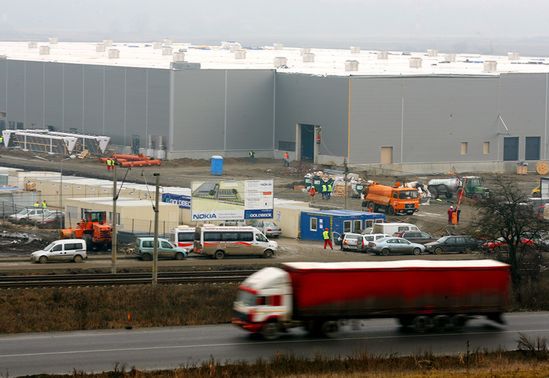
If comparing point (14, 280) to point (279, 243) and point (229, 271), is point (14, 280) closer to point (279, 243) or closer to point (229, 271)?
point (229, 271)

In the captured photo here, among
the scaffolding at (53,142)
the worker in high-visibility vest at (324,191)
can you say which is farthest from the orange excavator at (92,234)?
the scaffolding at (53,142)

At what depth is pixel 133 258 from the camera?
40.4 m

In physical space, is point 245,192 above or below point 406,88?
below

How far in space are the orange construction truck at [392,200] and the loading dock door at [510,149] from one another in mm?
23027

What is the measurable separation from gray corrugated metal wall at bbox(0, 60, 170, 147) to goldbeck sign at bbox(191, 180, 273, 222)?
27.4 metres

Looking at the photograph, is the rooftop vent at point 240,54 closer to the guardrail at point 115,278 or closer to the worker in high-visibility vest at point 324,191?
the worker in high-visibility vest at point 324,191

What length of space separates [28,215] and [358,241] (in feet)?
47.9

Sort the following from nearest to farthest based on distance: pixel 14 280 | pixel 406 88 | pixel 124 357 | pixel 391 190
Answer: pixel 124 357
pixel 14 280
pixel 391 190
pixel 406 88

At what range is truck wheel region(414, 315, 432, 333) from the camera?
2289 centimetres

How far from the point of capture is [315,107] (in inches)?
2790

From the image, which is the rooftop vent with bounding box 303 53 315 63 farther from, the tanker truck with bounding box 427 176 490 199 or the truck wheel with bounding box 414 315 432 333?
the truck wheel with bounding box 414 315 432 333

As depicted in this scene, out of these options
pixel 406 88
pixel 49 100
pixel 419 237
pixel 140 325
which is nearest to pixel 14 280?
pixel 140 325

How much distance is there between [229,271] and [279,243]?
8.12m

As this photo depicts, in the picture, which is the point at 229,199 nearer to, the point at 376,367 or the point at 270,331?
the point at 270,331
